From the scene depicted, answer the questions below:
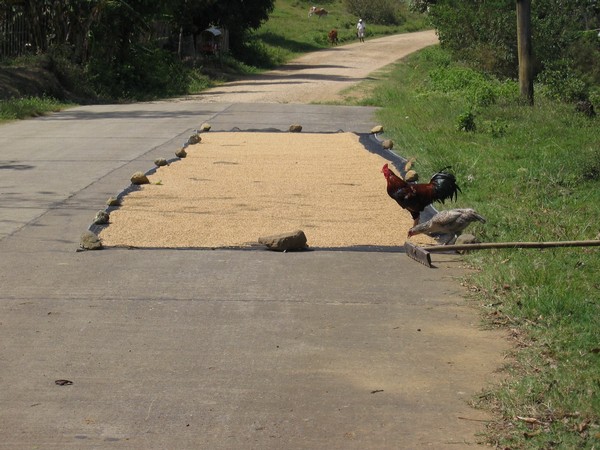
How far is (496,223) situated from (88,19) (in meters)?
21.6

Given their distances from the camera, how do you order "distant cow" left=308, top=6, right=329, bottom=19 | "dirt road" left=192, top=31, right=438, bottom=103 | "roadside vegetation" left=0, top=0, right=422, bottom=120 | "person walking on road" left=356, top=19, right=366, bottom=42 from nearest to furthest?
"roadside vegetation" left=0, top=0, right=422, bottom=120 → "dirt road" left=192, top=31, right=438, bottom=103 → "person walking on road" left=356, top=19, right=366, bottom=42 → "distant cow" left=308, top=6, right=329, bottom=19

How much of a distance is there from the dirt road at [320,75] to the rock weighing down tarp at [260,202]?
37.8ft

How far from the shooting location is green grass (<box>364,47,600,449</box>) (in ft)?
17.5

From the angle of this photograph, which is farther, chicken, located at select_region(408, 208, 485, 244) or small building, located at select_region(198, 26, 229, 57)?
small building, located at select_region(198, 26, 229, 57)

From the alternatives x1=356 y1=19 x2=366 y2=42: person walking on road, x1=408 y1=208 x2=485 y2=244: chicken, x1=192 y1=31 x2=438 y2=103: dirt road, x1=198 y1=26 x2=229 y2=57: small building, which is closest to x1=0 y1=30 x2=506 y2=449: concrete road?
x1=408 y1=208 x2=485 y2=244: chicken

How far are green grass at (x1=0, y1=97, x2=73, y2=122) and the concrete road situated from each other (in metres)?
12.1

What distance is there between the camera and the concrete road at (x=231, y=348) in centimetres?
519

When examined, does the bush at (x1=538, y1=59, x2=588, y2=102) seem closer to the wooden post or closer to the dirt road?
the wooden post

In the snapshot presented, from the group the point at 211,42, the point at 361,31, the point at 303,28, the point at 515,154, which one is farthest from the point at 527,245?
the point at 303,28

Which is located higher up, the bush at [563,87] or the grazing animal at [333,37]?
the bush at [563,87]

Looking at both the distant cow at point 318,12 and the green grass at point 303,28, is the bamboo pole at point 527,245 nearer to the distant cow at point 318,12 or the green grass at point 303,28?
the green grass at point 303,28

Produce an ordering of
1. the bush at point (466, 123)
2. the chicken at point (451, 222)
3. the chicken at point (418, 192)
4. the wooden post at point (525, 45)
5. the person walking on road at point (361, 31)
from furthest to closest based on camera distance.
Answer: the person walking on road at point (361, 31), the wooden post at point (525, 45), the bush at point (466, 123), the chicken at point (418, 192), the chicken at point (451, 222)

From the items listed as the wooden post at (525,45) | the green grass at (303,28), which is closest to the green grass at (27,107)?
the wooden post at (525,45)

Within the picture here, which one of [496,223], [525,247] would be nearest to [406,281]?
[525,247]
